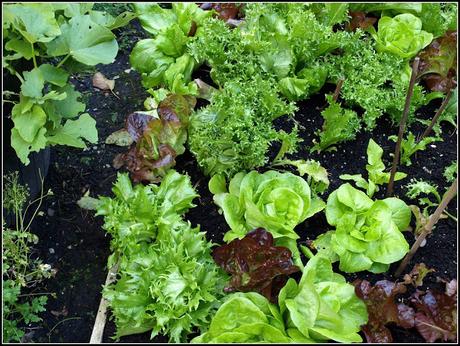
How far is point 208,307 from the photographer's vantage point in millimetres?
2016

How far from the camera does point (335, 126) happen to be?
253 cm

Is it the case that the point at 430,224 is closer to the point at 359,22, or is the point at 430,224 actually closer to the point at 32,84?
the point at 359,22

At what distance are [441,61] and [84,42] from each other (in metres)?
1.75

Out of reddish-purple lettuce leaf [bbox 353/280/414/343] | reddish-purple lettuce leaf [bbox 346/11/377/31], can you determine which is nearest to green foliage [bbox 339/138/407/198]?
reddish-purple lettuce leaf [bbox 353/280/414/343]

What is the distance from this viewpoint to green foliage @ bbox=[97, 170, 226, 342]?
1973mm

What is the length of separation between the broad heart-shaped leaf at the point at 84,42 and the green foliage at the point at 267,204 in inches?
29.0

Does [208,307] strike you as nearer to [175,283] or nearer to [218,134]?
[175,283]

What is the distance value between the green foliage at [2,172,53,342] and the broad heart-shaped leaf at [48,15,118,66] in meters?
0.56

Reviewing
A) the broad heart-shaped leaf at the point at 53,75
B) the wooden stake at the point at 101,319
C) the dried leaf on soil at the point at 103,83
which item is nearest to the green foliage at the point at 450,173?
the wooden stake at the point at 101,319

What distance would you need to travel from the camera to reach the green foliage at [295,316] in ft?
6.08

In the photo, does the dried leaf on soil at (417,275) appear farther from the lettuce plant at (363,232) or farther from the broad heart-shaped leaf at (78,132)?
the broad heart-shaped leaf at (78,132)

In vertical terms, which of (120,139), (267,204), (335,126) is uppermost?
(335,126)

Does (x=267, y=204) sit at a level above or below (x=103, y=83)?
above

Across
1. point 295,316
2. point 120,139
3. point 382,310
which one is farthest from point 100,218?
point 382,310
